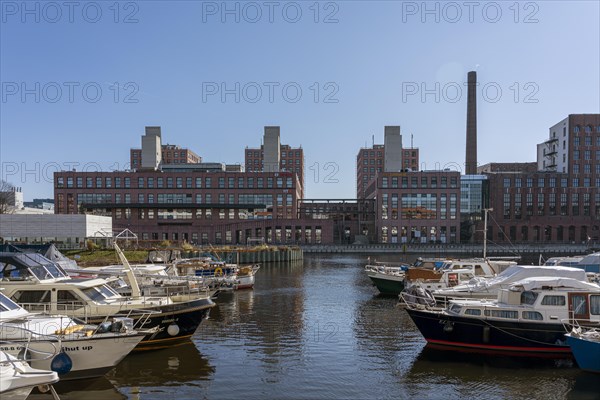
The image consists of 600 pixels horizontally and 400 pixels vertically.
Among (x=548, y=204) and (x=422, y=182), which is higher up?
(x=422, y=182)

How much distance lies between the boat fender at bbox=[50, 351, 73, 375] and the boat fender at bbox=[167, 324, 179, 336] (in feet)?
22.1

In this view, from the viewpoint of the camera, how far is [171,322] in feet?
82.1

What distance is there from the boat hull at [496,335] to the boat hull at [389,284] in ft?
59.8

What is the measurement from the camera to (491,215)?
135625 mm

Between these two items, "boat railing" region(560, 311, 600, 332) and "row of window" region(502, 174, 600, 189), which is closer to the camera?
"boat railing" region(560, 311, 600, 332)

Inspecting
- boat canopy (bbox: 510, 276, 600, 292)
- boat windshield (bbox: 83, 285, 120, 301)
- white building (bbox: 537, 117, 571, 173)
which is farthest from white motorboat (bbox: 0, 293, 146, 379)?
white building (bbox: 537, 117, 571, 173)

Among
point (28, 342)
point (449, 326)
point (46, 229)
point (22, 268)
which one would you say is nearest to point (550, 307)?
point (449, 326)

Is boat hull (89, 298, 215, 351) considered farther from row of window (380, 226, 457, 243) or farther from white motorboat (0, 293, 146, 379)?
row of window (380, 226, 457, 243)

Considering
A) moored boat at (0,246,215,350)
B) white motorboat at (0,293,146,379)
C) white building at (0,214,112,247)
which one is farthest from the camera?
white building at (0,214,112,247)

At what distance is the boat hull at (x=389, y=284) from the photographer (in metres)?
44.1

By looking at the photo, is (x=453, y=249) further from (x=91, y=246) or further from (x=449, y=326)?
(x=449, y=326)

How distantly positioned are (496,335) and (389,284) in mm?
20672

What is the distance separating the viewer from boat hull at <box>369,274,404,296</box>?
1736 inches

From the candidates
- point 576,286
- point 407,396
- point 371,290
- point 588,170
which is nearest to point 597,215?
point 588,170
